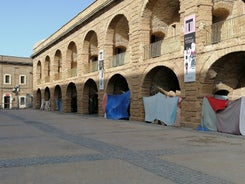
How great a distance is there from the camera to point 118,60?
25.0 metres

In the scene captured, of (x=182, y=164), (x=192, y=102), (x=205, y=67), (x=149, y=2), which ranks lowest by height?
(x=182, y=164)

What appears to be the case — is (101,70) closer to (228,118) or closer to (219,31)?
(219,31)

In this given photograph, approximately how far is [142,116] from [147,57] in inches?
147

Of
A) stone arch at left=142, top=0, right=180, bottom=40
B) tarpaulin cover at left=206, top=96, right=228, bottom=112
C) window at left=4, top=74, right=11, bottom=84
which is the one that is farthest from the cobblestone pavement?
window at left=4, top=74, right=11, bottom=84

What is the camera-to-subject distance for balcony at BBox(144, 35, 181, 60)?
19.4m

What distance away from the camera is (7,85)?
58.9m

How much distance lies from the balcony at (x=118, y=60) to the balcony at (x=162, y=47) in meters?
2.72

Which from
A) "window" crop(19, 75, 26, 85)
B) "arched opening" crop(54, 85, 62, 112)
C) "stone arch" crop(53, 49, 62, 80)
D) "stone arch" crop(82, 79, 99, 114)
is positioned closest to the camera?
"stone arch" crop(82, 79, 99, 114)

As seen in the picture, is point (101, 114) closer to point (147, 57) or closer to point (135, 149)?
point (147, 57)

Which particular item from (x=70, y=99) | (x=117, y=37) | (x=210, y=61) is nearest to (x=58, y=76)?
(x=70, y=99)

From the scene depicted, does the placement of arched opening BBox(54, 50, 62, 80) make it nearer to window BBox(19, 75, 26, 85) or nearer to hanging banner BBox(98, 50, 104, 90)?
hanging banner BBox(98, 50, 104, 90)

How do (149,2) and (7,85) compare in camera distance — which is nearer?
(149,2)

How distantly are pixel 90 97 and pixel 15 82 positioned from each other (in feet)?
102

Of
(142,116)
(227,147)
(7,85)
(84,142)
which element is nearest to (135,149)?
(84,142)
